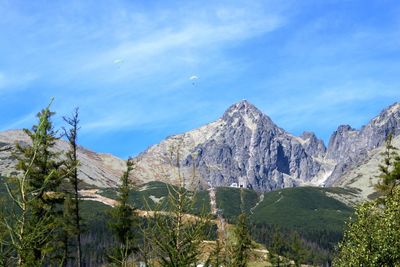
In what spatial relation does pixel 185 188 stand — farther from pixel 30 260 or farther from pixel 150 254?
pixel 30 260

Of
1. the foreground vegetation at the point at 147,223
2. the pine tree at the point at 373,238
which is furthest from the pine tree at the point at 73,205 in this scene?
the pine tree at the point at 373,238

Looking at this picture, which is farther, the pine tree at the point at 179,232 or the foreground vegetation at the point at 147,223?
the pine tree at the point at 179,232

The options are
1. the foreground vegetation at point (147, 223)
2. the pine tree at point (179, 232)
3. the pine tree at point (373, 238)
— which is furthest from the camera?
the pine tree at point (373, 238)

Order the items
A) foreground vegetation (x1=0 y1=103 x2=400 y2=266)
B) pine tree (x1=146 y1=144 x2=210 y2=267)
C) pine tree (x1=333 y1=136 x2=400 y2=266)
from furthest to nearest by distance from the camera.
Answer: pine tree (x1=333 y1=136 x2=400 y2=266) → pine tree (x1=146 y1=144 x2=210 y2=267) → foreground vegetation (x1=0 y1=103 x2=400 y2=266)

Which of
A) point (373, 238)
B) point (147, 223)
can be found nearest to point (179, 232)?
point (147, 223)

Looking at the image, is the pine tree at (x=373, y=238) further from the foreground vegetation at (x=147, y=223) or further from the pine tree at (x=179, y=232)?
the pine tree at (x=179, y=232)

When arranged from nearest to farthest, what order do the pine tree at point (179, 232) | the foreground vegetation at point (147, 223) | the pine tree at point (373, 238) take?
the foreground vegetation at point (147, 223), the pine tree at point (179, 232), the pine tree at point (373, 238)

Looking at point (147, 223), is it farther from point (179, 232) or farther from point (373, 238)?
point (373, 238)

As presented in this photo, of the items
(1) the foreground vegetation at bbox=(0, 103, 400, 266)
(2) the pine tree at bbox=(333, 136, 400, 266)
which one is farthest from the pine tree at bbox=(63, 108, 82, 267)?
(2) the pine tree at bbox=(333, 136, 400, 266)

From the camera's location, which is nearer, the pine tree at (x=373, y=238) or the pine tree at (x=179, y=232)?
the pine tree at (x=179, y=232)

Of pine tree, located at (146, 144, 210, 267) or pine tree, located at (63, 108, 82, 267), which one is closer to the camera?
pine tree, located at (146, 144, 210, 267)

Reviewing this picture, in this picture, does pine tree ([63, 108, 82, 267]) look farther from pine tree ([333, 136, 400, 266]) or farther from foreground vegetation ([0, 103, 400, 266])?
pine tree ([333, 136, 400, 266])

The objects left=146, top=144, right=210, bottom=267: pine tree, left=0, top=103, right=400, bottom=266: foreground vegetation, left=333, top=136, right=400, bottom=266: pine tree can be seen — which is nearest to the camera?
left=0, top=103, right=400, bottom=266: foreground vegetation

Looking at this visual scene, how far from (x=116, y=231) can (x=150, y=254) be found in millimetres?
41276
